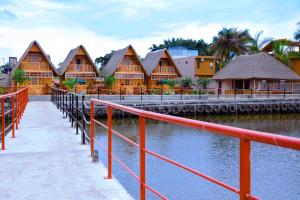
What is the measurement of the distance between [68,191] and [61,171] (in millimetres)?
1043

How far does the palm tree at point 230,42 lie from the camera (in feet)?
169

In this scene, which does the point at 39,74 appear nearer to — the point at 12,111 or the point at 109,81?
the point at 109,81

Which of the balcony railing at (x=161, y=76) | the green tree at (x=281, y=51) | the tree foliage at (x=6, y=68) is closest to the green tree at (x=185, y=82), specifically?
the balcony railing at (x=161, y=76)

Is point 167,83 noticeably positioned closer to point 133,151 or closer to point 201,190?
point 133,151

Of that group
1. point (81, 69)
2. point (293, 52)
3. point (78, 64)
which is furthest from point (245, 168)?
point (293, 52)

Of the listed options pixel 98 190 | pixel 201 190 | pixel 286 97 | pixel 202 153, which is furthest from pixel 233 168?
pixel 286 97

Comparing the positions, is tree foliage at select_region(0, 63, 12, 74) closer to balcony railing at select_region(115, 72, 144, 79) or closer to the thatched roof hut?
balcony railing at select_region(115, 72, 144, 79)

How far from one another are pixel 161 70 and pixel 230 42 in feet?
40.2

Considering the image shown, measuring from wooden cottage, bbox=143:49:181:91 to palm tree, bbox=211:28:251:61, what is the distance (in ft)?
32.4

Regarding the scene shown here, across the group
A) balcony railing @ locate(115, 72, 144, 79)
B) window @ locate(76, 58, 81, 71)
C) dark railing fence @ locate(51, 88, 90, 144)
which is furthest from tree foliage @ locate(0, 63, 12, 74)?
dark railing fence @ locate(51, 88, 90, 144)

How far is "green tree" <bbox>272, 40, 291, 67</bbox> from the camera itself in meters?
45.2

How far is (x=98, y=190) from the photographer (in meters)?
4.53

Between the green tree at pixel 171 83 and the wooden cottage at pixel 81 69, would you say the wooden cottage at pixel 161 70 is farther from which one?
the wooden cottage at pixel 81 69

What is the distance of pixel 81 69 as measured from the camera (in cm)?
4150
